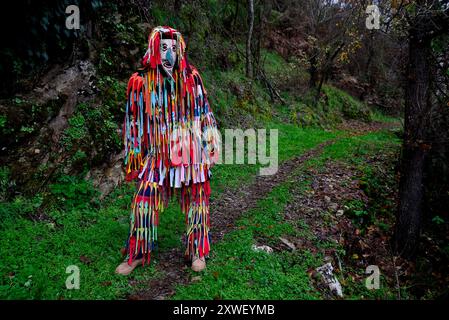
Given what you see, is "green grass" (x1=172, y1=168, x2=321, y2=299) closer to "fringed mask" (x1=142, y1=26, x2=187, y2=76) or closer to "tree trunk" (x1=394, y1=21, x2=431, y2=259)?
"tree trunk" (x1=394, y1=21, x2=431, y2=259)

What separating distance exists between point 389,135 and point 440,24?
30.1 feet

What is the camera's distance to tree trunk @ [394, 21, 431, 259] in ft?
14.9

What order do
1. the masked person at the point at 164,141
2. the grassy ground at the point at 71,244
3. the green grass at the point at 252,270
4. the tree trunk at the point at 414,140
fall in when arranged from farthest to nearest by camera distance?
the tree trunk at the point at 414,140
the masked person at the point at 164,141
the green grass at the point at 252,270
the grassy ground at the point at 71,244

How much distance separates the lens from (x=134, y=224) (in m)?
3.28

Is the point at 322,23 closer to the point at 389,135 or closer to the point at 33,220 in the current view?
the point at 389,135

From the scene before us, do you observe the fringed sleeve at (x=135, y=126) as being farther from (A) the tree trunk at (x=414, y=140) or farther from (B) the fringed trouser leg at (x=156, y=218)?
(A) the tree trunk at (x=414, y=140)

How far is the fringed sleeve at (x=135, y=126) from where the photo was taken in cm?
324

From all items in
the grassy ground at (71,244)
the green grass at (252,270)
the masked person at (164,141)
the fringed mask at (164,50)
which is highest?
Answer: the fringed mask at (164,50)

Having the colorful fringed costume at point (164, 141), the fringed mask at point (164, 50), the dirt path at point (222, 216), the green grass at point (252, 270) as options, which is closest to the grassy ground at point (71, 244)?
the dirt path at point (222, 216)

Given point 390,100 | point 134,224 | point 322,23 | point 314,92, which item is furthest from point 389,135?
point 134,224

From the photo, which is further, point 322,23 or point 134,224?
point 322,23

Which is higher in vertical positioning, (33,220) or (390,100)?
(390,100)

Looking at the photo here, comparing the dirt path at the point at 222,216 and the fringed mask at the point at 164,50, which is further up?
the fringed mask at the point at 164,50
